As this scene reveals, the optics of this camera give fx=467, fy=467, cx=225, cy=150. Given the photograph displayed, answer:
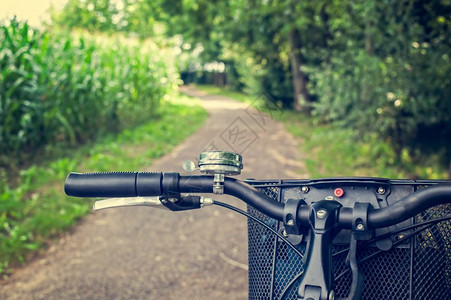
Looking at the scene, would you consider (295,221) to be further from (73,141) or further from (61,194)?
(73,141)

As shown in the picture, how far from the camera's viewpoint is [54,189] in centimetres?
606

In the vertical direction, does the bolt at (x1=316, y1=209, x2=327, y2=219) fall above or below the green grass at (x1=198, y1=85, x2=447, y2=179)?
above

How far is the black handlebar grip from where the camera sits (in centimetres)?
133

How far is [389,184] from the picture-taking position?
1371 mm

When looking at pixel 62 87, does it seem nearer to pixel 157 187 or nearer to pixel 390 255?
pixel 157 187

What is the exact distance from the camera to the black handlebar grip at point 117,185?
1.33 metres

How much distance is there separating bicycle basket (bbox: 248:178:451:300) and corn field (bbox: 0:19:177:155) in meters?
5.41

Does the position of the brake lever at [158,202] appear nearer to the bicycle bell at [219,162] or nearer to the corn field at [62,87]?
the bicycle bell at [219,162]

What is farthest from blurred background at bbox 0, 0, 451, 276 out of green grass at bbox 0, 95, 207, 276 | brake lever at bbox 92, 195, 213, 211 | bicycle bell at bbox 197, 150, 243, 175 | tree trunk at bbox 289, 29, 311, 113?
bicycle bell at bbox 197, 150, 243, 175

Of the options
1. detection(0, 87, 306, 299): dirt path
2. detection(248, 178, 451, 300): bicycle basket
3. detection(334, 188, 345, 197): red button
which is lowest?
detection(0, 87, 306, 299): dirt path

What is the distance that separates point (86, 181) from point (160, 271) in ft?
11.0

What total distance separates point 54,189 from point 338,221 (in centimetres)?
546

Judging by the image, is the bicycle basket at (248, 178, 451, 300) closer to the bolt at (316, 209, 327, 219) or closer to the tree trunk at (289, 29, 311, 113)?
the bolt at (316, 209, 327, 219)

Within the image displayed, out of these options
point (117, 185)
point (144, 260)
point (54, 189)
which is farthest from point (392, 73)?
point (117, 185)
